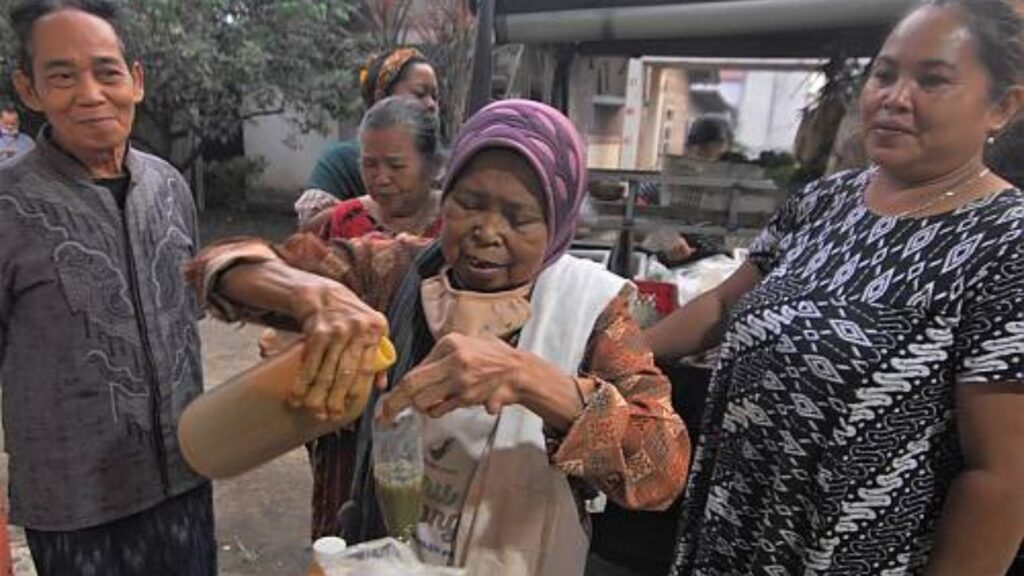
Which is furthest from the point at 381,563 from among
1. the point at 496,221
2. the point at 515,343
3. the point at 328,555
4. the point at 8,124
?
the point at 8,124

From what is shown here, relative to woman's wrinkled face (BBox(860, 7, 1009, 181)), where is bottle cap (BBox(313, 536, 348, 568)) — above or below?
below

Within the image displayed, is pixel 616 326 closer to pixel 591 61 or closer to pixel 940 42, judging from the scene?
pixel 940 42

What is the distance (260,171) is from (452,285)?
11.5 metres

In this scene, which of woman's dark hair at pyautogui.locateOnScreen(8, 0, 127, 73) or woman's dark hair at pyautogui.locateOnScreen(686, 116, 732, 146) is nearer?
woman's dark hair at pyautogui.locateOnScreen(8, 0, 127, 73)

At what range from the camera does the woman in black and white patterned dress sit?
1.14m

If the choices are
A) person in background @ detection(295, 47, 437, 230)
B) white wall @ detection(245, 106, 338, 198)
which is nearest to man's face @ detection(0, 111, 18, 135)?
white wall @ detection(245, 106, 338, 198)

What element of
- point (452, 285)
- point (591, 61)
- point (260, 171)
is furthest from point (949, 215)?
point (260, 171)

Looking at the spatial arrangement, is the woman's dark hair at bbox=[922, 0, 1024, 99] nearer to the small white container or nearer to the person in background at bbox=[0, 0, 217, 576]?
the small white container

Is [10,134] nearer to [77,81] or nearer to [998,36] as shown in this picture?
[77,81]

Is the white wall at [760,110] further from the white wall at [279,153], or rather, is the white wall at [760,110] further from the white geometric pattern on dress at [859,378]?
the white geometric pattern on dress at [859,378]

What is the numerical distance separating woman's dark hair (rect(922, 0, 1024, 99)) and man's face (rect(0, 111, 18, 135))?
26.6 ft

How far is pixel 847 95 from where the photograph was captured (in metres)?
3.06

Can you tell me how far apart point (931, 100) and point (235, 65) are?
8.97 metres

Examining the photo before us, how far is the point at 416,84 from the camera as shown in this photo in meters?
2.69
